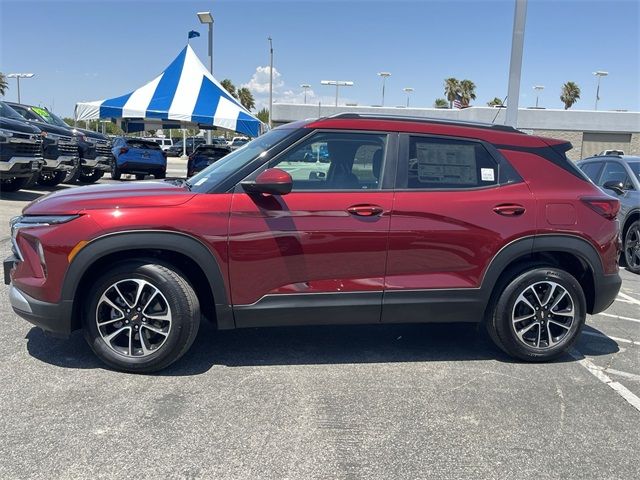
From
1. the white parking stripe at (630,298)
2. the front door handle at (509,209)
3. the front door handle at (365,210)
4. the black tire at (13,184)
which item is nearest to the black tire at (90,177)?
the black tire at (13,184)

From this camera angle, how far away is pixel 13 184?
499 inches

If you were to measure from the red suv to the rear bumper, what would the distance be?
0.01 m

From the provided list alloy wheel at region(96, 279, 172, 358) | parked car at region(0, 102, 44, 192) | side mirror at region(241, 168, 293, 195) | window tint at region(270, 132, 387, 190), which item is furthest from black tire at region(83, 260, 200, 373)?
parked car at region(0, 102, 44, 192)

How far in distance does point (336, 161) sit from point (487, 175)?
1.15 metres

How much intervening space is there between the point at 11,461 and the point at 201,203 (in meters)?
1.80

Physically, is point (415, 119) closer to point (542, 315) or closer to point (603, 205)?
point (603, 205)

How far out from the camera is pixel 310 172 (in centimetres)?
383

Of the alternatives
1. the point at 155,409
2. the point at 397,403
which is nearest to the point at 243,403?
the point at 155,409

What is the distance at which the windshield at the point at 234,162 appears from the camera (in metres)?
3.77

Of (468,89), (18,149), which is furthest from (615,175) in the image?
(468,89)

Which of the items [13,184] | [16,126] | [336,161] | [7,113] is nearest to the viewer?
[336,161]

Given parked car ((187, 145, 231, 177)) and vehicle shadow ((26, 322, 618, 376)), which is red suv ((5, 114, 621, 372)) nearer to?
vehicle shadow ((26, 322, 618, 376))

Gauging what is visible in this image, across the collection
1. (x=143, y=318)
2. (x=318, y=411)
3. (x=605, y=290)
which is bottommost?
(x=318, y=411)

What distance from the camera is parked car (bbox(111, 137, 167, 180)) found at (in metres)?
17.4
